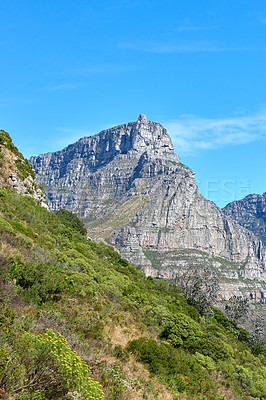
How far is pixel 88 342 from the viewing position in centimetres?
1186

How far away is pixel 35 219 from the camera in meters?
29.3

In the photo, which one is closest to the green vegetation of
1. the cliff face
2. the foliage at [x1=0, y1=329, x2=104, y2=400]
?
the cliff face

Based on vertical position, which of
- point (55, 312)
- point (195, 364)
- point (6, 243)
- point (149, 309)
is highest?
point (6, 243)

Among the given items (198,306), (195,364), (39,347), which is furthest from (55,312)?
(198,306)

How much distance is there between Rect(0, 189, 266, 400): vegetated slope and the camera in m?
7.18

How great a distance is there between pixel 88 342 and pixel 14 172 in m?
31.1

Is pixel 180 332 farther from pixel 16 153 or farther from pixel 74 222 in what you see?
pixel 74 222

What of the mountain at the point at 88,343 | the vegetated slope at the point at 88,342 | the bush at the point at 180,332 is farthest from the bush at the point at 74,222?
the bush at the point at 180,332

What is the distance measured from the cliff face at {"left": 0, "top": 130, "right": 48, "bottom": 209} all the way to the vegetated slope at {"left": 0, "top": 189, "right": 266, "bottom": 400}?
11420 millimetres

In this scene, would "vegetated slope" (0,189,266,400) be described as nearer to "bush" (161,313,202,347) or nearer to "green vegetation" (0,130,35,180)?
"bush" (161,313,202,347)

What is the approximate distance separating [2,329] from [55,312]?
3709mm

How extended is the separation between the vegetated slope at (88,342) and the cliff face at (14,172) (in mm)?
11420

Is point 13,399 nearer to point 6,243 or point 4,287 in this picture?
point 4,287

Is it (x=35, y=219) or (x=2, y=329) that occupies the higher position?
(x=35, y=219)
